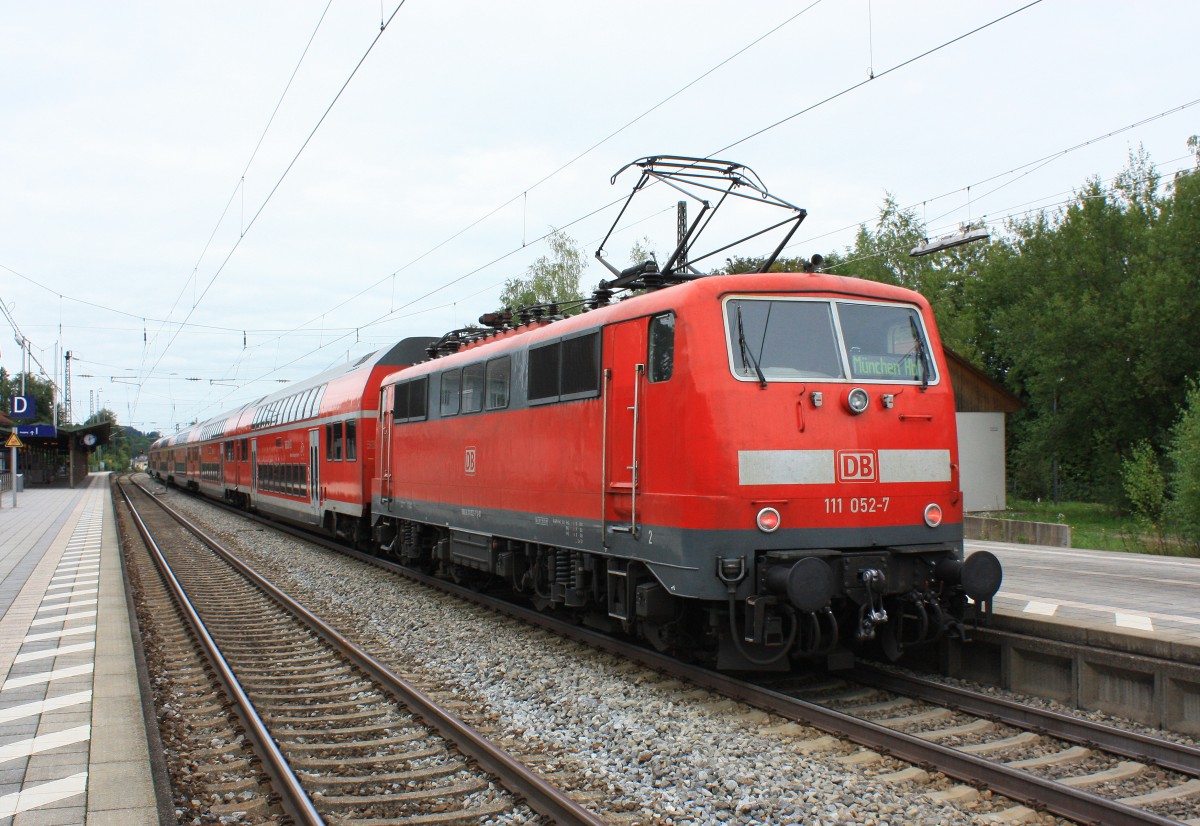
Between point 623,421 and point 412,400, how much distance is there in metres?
6.93

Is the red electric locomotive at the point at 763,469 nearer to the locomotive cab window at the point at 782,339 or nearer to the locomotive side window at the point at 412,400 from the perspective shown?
the locomotive cab window at the point at 782,339

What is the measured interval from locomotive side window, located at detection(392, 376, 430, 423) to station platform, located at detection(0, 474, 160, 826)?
4526 mm

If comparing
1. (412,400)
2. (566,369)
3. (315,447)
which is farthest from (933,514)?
(315,447)

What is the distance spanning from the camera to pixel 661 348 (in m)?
8.05

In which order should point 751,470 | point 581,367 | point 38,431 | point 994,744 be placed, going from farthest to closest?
point 38,431 → point 581,367 → point 751,470 → point 994,744

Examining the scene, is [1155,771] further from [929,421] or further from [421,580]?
[421,580]

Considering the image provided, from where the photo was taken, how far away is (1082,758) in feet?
19.9

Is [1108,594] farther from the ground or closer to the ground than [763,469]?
closer to the ground

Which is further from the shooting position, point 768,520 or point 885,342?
point 885,342

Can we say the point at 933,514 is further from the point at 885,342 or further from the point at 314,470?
the point at 314,470

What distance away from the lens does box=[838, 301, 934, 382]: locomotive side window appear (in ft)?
26.4

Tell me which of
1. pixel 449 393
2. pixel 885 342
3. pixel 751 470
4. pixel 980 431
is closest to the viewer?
pixel 751 470

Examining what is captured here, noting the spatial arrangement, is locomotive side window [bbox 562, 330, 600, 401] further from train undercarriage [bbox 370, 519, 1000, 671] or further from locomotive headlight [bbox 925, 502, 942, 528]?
locomotive headlight [bbox 925, 502, 942, 528]

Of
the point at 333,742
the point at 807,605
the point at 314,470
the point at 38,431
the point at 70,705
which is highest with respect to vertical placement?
the point at 38,431
